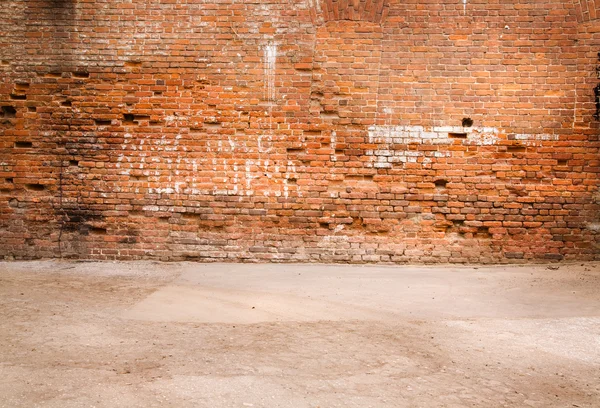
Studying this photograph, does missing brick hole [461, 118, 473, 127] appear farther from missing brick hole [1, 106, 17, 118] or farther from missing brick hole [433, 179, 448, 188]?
missing brick hole [1, 106, 17, 118]

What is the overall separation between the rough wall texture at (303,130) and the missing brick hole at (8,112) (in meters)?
0.08

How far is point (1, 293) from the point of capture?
4.79m

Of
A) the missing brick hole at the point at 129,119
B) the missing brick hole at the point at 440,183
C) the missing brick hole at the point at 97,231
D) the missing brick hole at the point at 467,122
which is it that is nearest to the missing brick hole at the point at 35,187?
the missing brick hole at the point at 97,231

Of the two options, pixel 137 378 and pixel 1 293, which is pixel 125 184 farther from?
pixel 137 378

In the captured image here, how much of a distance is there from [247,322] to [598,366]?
103 inches

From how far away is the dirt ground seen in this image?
9.07ft

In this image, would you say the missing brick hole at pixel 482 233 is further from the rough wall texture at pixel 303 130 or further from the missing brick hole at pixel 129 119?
the missing brick hole at pixel 129 119

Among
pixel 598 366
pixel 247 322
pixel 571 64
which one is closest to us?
pixel 598 366

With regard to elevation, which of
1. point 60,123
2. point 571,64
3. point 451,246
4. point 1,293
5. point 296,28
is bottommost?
point 1,293

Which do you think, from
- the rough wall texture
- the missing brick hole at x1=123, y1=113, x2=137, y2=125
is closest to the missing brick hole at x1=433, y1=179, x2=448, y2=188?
the rough wall texture

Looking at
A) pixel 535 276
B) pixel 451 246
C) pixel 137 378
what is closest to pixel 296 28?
pixel 451 246

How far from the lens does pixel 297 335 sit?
12.3 ft

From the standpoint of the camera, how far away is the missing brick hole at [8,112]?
6223mm

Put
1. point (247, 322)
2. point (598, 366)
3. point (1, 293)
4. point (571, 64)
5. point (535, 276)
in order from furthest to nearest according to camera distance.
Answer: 1. point (571, 64)
2. point (535, 276)
3. point (1, 293)
4. point (247, 322)
5. point (598, 366)
